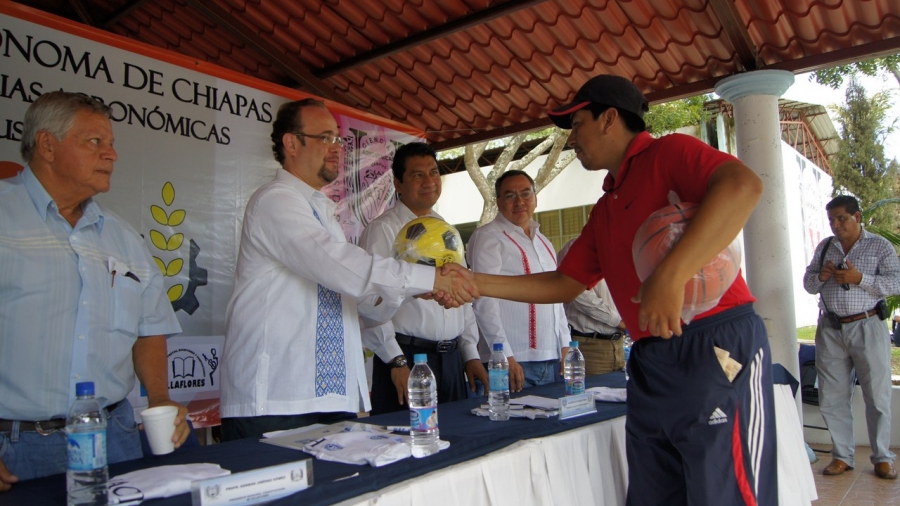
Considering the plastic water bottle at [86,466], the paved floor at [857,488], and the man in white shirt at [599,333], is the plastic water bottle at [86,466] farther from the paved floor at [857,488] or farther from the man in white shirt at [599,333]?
the paved floor at [857,488]

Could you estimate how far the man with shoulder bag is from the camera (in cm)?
521

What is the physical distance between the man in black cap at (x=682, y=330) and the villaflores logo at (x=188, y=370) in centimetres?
269

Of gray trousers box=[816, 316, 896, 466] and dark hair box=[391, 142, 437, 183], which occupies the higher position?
dark hair box=[391, 142, 437, 183]

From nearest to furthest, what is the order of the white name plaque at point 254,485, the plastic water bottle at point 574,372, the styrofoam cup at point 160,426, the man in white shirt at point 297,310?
the white name plaque at point 254,485 < the styrofoam cup at point 160,426 < the man in white shirt at point 297,310 < the plastic water bottle at point 574,372

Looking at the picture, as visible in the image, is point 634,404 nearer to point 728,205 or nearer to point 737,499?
point 737,499

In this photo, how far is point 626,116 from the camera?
83.7 inches

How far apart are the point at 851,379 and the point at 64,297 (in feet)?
19.3

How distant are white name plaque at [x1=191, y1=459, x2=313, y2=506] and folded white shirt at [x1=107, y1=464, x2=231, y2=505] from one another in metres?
0.13

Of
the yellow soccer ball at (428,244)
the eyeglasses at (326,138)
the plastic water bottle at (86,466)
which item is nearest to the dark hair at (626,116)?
the yellow soccer ball at (428,244)

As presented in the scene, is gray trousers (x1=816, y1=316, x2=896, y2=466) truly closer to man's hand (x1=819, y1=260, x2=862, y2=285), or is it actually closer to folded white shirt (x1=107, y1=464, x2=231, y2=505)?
man's hand (x1=819, y1=260, x2=862, y2=285)

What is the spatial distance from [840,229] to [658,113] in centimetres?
622

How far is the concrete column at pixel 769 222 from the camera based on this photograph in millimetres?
4641

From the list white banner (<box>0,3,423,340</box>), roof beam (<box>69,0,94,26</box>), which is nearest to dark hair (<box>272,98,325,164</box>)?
white banner (<box>0,3,423,340</box>)

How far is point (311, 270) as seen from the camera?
2.31 m
